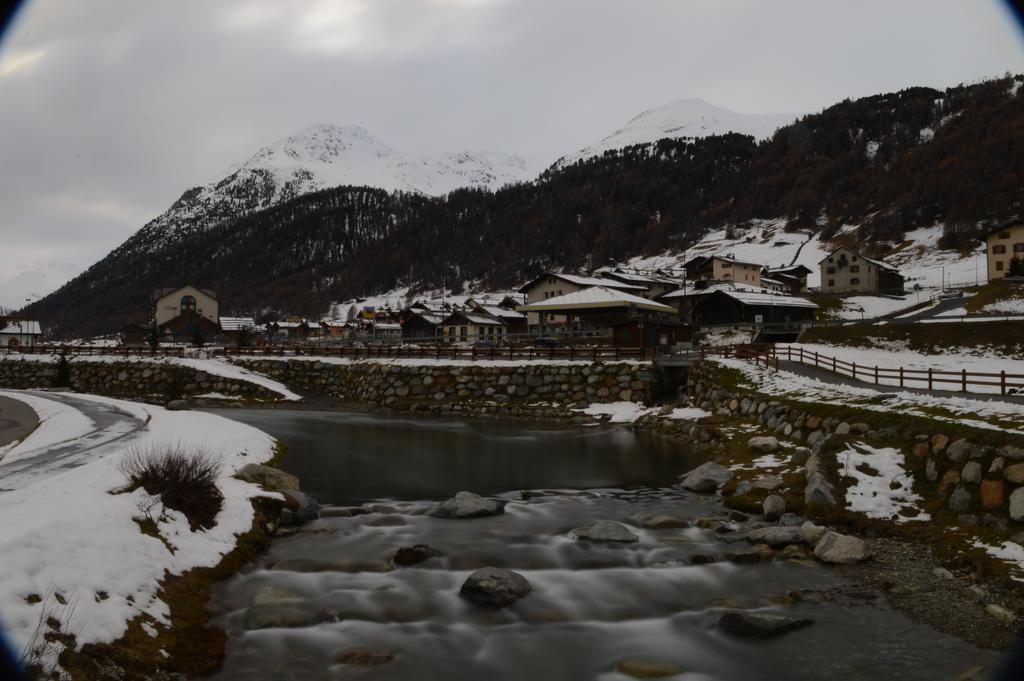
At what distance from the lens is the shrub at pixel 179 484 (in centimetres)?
1245

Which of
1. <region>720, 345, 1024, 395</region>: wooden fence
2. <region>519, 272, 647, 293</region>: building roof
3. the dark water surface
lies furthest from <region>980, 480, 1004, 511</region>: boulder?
<region>519, 272, 647, 293</region>: building roof

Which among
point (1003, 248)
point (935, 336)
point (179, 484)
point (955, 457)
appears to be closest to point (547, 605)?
point (179, 484)

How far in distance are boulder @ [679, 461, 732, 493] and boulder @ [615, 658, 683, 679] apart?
34.6ft

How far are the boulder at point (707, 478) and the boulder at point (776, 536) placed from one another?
16.2 feet

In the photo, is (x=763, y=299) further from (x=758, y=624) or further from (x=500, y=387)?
(x=758, y=624)

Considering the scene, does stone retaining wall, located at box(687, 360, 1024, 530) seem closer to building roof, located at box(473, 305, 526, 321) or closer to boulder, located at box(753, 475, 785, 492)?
boulder, located at box(753, 475, 785, 492)

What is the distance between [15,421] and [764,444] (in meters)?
30.8

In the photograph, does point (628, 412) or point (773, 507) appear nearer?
point (773, 507)

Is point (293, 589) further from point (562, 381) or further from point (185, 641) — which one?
point (562, 381)

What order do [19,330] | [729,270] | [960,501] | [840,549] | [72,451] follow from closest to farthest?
1. [840,549]
2. [960,501]
3. [72,451]
4. [729,270]
5. [19,330]

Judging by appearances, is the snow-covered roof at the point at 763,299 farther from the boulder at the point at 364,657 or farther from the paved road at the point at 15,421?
the boulder at the point at 364,657

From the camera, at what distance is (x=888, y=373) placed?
108 feet

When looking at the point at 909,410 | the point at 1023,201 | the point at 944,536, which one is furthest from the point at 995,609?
the point at 1023,201

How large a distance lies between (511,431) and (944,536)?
22.6m
